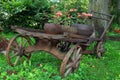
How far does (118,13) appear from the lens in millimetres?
17141

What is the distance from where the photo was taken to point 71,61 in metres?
6.49

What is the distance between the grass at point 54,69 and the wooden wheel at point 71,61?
0.40 ft

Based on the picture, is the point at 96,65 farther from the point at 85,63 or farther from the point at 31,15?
the point at 31,15

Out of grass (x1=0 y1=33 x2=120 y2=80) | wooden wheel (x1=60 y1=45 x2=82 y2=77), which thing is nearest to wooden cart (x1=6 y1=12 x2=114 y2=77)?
wooden wheel (x1=60 y1=45 x2=82 y2=77)

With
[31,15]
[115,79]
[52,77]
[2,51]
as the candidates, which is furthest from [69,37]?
[31,15]

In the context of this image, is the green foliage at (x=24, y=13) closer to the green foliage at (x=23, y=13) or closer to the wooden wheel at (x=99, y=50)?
the green foliage at (x=23, y=13)

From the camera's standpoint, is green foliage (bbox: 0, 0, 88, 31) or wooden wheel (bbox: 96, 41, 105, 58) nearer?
wooden wheel (bbox: 96, 41, 105, 58)

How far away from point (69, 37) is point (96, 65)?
5.49ft

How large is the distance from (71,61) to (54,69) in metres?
0.55

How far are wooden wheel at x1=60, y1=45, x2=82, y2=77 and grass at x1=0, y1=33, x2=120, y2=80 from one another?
0.40 ft

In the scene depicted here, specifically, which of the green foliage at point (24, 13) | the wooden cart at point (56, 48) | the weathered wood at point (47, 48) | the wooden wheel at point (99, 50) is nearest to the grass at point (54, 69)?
the wooden wheel at point (99, 50)

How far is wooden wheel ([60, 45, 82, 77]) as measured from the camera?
6172 mm

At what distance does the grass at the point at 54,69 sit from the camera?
635cm

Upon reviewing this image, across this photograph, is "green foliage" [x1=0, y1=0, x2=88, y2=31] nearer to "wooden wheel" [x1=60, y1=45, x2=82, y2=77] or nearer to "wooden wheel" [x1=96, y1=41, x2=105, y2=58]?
"wooden wheel" [x1=96, y1=41, x2=105, y2=58]
